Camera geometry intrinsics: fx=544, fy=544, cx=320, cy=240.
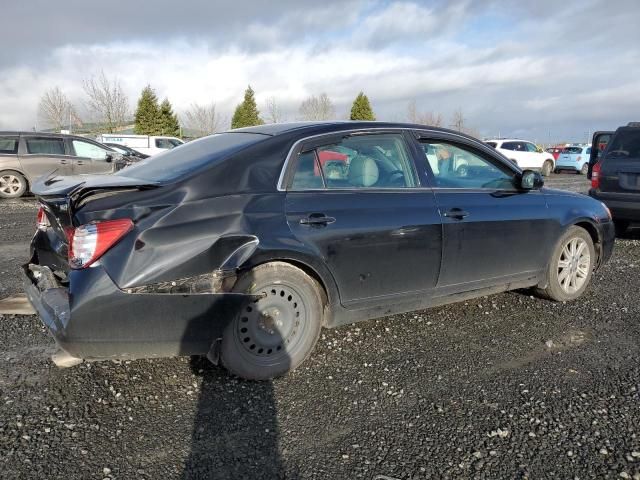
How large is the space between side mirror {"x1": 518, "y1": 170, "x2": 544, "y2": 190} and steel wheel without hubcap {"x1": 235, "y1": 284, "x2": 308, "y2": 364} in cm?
229

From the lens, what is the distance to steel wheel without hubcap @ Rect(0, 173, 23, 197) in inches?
500

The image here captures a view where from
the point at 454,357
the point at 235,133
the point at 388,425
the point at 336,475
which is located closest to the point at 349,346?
the point at 454,357

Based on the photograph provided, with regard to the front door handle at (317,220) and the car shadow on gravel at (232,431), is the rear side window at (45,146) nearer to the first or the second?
the car shadow on gravel at (232,431)

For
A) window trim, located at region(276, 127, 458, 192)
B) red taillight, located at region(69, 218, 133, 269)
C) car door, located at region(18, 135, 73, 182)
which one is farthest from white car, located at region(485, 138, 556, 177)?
red taillight, located at region(69, 218, 133, 269)

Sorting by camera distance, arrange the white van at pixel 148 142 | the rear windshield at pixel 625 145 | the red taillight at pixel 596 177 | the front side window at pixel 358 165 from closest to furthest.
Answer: the front side window at pixel 358 165
the rear windshield at pixel 625 145
the red taillight at pixel 596 177
the white van at pixel 148 142

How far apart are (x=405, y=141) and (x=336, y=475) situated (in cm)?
243

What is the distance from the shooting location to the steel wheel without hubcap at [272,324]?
3307 millimetres

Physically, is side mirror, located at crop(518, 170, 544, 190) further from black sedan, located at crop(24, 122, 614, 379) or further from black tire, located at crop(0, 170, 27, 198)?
black tire, located at crop(0, 170, 27, 198)

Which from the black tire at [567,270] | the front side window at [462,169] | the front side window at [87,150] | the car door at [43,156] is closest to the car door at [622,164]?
the black tire at [567,270]

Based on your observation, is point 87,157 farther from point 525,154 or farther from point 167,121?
point 167,121

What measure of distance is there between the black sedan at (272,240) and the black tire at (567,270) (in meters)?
0.36

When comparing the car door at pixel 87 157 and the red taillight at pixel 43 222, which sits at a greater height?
the car door at pixel 87 157

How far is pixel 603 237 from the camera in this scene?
17.0 ft

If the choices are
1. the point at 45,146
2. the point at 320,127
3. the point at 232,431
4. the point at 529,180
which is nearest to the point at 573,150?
the point at 45,146
